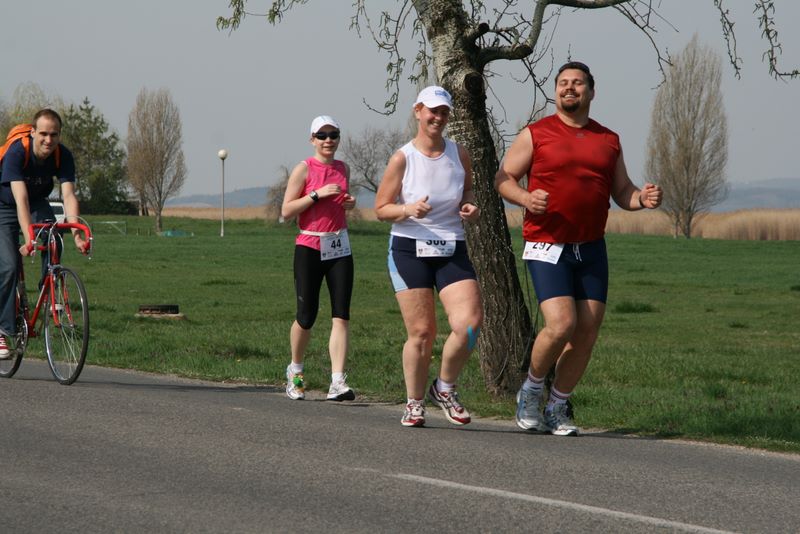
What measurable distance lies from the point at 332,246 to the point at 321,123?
3.06 feet

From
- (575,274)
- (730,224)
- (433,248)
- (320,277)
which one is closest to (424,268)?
(433,248)

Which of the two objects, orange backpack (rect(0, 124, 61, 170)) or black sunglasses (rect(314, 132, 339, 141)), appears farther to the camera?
orange backpack (rect(0, 124, 61, 170))

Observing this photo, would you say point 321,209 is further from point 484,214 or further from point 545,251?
point 545,251

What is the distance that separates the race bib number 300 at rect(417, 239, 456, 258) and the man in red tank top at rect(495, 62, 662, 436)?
1.67 feet

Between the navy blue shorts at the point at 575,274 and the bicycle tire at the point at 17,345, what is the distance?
4588 millimetres

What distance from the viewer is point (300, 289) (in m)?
10.1

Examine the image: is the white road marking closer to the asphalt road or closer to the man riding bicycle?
the asphalt road

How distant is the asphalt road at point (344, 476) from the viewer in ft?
18.5

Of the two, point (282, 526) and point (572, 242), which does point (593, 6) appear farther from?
point (282, 526)

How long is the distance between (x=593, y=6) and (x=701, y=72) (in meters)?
75.6

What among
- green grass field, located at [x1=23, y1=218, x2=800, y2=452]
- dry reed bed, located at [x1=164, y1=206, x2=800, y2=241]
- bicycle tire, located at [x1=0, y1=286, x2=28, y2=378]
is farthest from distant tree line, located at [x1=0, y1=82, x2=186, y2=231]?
bicycle tire, located at [x1=0, y1=286, x2=28, y2=378]

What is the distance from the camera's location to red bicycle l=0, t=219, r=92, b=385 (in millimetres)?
10242

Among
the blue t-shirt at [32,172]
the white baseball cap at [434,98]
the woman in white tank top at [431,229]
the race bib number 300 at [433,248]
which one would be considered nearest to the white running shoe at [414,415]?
the woman in white tank top at [431,229]

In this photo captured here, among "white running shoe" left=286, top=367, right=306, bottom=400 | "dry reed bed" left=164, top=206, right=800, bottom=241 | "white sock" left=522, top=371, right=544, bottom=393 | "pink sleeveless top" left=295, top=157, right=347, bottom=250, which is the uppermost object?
"pink sleeveless top" left=295, top=157, right=347, bottom=250
